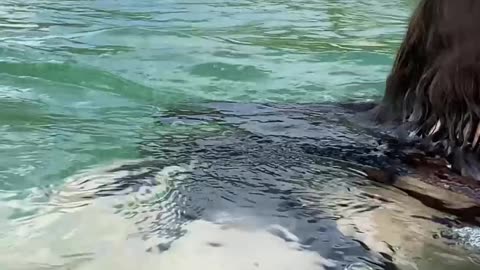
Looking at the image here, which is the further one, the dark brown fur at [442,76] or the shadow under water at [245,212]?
the dark brown fur at [442,76]

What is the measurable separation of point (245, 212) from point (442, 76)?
813 mm

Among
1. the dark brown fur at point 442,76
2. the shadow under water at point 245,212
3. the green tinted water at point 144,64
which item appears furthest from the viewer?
the green tinted water at point 144,64

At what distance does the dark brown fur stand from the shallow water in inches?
8.2

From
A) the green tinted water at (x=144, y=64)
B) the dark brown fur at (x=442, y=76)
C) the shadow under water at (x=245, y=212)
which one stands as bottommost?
the green tinted water at (x=144, y=64)

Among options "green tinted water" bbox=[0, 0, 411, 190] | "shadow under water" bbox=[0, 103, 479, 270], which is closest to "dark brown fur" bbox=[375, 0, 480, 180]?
"shadow under water" bbox=[0, 103, 479, 270]

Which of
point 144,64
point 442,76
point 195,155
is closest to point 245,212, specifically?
point 195,155

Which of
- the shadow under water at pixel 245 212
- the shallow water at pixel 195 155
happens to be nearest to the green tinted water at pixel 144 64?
the shallow water at pixel 195 155

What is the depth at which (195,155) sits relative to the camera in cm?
308

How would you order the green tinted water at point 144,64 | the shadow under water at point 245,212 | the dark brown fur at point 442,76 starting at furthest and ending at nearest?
the green tinted water at point 144,64
the dark brown fur at point 442,76
the shadow under water at point 245,212

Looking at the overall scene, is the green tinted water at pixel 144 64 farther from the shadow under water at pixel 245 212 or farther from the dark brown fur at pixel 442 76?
the dark brown fur at pixel 442 76

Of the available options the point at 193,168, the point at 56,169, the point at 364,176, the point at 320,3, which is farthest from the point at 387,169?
the point at 320,3

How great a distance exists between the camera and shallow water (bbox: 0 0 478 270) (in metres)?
2.24

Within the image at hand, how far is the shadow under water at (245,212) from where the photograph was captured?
7.16ft

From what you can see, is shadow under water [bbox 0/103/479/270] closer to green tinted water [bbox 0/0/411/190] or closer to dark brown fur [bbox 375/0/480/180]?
dark brown fur [bbox 375/0/480/180]
